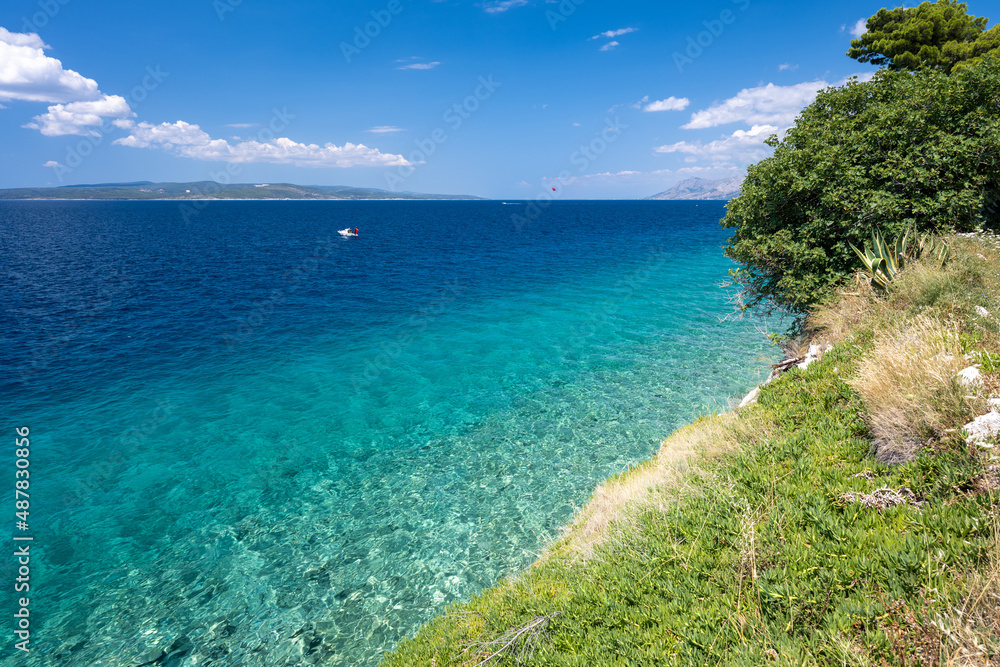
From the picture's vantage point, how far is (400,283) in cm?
4091

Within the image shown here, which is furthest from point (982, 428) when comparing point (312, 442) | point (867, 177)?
point (312, 442)

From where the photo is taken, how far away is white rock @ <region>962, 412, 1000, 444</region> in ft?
16.9

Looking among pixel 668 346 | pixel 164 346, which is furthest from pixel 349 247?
pixel 668 346

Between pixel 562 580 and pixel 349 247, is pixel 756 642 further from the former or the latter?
pixel 349 247

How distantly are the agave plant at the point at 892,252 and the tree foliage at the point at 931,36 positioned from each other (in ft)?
50.9

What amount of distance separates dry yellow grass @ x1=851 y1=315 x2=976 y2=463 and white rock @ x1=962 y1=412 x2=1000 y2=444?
Result: 9.3 inches

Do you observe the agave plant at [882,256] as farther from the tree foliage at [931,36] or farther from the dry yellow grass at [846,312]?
the tree foliage at [931,36]

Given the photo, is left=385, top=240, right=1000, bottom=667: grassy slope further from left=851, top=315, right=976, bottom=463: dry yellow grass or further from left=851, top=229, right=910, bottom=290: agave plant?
left=851, top=229, right=910, bottom=290: agave plant

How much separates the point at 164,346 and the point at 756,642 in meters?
28.9

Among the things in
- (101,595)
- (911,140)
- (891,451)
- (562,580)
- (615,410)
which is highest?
(911,140)

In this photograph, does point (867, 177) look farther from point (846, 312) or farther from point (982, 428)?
point (982, 428)

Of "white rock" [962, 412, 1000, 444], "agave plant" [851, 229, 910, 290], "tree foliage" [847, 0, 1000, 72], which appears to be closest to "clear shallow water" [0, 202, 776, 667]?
"agave plant" [851, 229, 910, 290]

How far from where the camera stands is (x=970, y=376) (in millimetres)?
6004

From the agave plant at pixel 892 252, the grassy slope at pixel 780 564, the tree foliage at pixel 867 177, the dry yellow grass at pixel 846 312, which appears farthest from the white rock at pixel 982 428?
the tree foliage at pixel 867 177
